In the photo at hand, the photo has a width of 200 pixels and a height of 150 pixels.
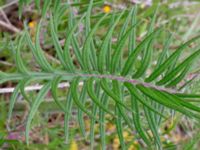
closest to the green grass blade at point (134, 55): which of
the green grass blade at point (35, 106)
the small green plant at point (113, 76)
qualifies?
the small green plant at point (113, 76)

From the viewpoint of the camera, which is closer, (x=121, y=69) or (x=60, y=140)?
(x=121, y=69)

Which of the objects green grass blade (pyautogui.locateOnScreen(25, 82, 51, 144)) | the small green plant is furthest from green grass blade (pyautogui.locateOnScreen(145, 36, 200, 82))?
green grass blade (pyautogui.locateOnScreen(25, 82, 51, 144))

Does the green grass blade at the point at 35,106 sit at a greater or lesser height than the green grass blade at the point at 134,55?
lesser

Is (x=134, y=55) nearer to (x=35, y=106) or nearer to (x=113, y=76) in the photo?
(x=113, y=76)

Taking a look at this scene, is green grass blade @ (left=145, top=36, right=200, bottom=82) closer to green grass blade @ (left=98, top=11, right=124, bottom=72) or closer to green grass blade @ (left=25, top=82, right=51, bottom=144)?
green grass blade @ (left=98, top=11, right=124, bottom=72)

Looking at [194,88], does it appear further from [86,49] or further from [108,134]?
[108,134]

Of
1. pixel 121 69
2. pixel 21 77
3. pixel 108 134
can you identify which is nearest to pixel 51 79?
pixel 21 77

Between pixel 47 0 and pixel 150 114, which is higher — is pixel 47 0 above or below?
above

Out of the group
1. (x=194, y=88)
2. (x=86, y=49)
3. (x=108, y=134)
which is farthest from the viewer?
(x=108, y=134)

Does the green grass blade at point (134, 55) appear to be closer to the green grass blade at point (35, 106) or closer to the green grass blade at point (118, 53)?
the green grass blade at point (118, 53)

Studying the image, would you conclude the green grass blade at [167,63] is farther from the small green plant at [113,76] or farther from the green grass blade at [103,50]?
the green grass blade at [103,50]

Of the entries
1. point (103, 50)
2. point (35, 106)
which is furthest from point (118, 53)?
point (35, 106)
